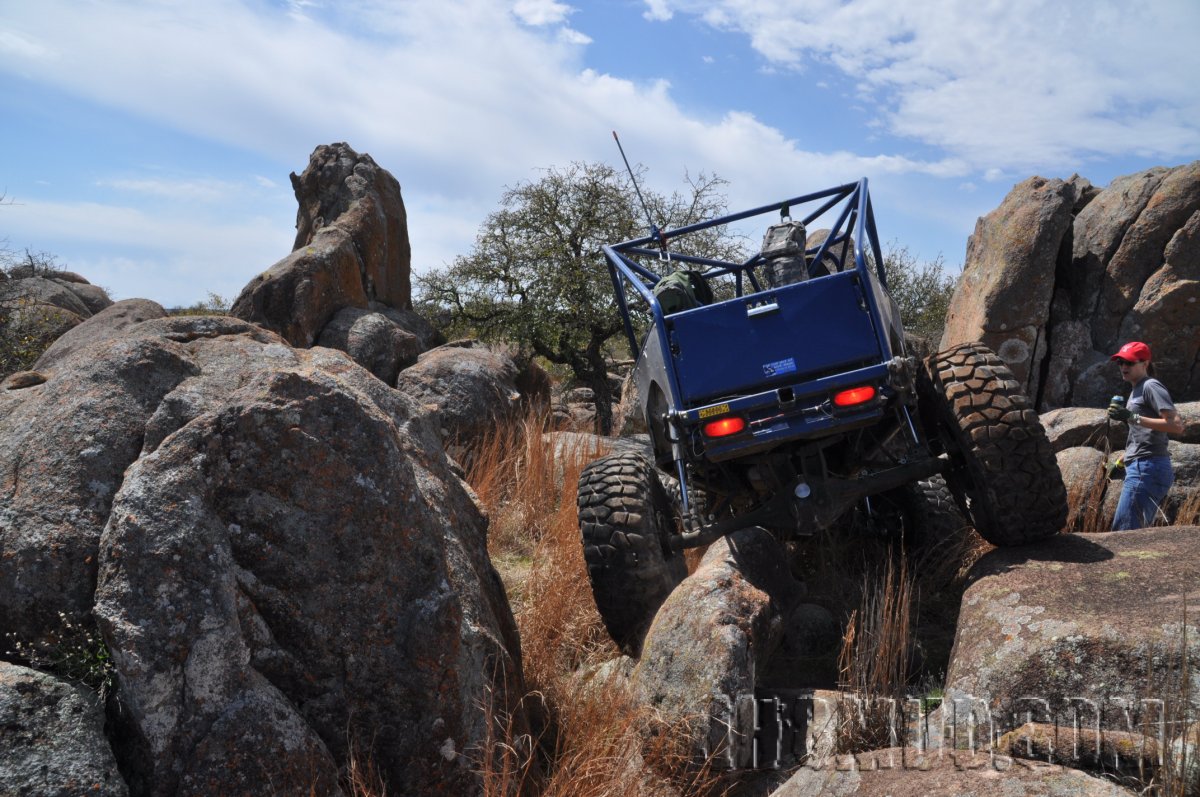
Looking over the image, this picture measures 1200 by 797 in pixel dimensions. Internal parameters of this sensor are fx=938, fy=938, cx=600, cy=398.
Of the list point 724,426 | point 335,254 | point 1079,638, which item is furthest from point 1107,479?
point 335,254

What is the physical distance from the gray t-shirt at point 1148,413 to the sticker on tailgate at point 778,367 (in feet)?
9.89

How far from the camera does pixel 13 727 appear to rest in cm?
265

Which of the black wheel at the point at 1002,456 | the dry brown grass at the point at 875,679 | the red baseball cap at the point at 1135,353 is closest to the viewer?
the dry brown grass at the point at 875,679

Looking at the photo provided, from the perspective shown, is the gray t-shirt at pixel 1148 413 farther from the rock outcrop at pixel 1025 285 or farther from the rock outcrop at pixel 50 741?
the rock outcrop at pixel 50 741

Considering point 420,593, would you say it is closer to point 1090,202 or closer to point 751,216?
point 751,216

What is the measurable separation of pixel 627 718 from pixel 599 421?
34.4 feet

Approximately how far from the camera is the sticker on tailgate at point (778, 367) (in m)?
5.26

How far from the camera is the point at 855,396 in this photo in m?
5.18

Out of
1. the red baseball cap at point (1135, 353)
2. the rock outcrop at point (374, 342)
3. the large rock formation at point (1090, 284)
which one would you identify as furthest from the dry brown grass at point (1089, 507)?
the rock outcrop at point (374, 342)

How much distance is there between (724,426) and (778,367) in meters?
0.45

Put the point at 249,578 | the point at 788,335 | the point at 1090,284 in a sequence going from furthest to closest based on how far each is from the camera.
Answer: the point at 1090,284
the point at 788,335
the point at 249,578

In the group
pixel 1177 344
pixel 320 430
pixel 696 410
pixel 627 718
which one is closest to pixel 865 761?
pixel 627 718

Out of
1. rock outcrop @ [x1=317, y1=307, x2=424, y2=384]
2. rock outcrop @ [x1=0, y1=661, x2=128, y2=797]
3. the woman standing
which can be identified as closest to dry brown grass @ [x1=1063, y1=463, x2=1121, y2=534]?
the woman standing

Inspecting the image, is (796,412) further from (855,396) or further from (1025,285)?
(1025,285)
